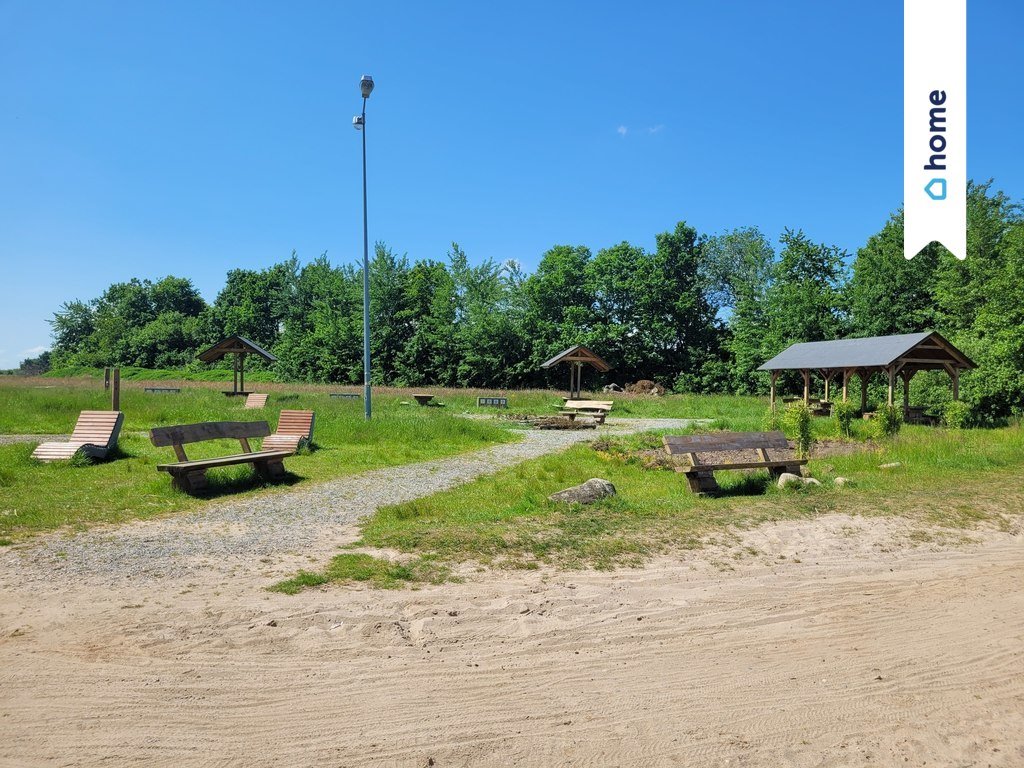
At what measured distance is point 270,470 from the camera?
35.3ft

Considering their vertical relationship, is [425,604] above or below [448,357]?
below

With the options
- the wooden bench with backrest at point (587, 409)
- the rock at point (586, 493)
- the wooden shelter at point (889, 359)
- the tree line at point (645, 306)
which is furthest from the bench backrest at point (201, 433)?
the tree line at point (645, 306)

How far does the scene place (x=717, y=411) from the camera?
30172 millimetres

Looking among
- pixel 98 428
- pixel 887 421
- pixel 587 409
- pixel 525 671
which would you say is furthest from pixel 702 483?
pixel 587 409

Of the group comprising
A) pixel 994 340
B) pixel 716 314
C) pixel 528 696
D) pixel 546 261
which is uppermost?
pixel 546 261

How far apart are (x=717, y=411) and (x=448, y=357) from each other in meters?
28.2

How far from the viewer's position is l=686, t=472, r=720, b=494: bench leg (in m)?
9.45

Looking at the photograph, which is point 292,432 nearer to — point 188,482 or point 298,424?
point 298,424

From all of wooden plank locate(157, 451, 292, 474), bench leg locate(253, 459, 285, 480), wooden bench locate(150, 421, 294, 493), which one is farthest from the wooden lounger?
wooden plank locate(157, 451, 292, 474)

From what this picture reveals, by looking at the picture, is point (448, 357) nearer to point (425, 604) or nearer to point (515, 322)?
point (515, 322)

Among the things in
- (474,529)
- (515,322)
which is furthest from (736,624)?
(515,322)

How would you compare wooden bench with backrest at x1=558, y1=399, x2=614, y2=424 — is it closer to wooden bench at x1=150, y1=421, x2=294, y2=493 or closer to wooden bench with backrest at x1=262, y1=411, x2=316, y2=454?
wooden bench with backrest at x1=262, y1=411, x2=316, y2=454

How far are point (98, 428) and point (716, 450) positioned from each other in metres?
10.7

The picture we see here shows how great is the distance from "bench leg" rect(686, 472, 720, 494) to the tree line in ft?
80.5
